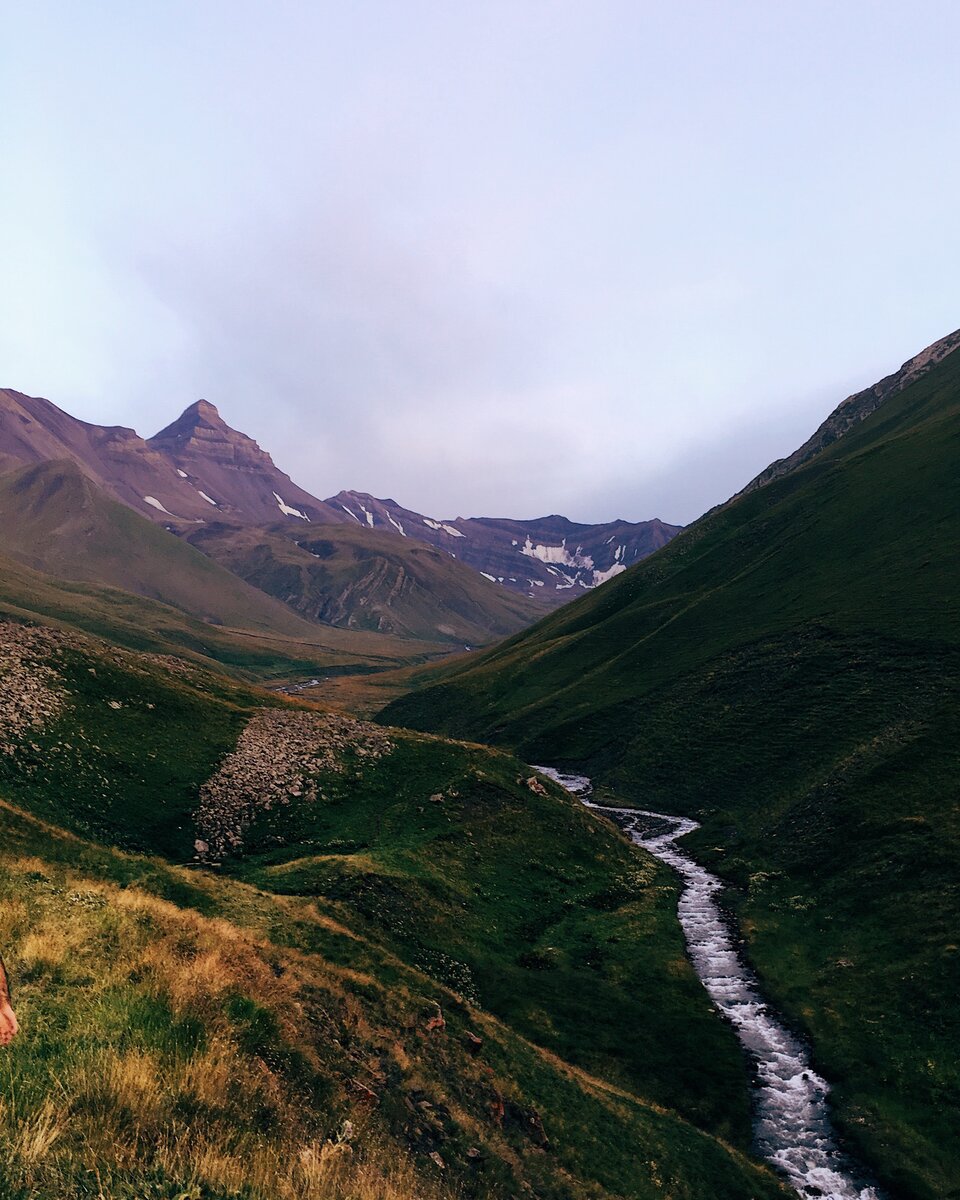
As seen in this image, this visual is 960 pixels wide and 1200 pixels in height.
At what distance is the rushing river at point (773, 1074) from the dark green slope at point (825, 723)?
1272 millimetres

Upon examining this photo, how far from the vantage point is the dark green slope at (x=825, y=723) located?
113 ft

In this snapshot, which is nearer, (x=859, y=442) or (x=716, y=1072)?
(x=716, y=1072)

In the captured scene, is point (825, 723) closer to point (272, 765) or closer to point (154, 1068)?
point (272, 765)

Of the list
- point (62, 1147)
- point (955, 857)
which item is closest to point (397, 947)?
point (62, 1147)

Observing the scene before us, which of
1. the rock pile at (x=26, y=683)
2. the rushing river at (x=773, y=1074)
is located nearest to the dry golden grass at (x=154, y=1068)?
the rushing river at (x=773, y=1074)

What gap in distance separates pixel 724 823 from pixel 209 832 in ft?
178

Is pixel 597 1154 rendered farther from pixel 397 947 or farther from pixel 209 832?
pixel 209 832

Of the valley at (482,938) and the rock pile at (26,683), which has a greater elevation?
the rock pile at (26,683)

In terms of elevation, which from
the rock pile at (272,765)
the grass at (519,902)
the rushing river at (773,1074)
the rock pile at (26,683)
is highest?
the rock pile at (26,683)

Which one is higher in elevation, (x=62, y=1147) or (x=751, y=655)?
(x=62, y=1147)

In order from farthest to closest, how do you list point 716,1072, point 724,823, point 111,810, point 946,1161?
point 724,823, point 111,810, point 716,1072, point 946,1161

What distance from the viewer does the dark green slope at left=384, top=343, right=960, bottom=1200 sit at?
34312 mm

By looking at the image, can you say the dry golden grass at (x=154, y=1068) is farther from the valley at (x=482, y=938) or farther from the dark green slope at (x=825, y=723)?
the dark green slope at (x=825, y=723)

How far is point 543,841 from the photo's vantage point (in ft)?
189
